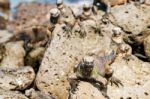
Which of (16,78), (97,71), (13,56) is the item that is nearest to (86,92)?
(97,71)

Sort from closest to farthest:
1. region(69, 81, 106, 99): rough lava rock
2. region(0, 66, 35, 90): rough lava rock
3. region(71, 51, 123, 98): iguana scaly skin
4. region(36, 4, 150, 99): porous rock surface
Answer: region(69, 81, 106, 99): rough lava rock, region(71, 51, 123, 98): iguana scaly skin, region(36, 4, 150, 99): porous rock surface, region(0, 66, 35, 90): rough lava rock

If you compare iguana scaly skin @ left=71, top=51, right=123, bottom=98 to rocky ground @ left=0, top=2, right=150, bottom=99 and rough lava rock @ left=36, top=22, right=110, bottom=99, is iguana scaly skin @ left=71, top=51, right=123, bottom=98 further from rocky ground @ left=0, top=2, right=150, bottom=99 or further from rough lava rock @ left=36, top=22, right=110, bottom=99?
rough lava rock @ left=36, top=22, right=110, bottom=99

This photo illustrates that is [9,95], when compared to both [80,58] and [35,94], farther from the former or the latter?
[80,58]

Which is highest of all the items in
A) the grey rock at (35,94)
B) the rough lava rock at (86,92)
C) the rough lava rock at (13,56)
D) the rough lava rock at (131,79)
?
the rough lava rock at (86,92)

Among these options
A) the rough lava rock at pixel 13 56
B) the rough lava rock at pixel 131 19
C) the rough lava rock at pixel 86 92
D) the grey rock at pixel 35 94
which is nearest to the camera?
the rough lava rock at pixel 86 92

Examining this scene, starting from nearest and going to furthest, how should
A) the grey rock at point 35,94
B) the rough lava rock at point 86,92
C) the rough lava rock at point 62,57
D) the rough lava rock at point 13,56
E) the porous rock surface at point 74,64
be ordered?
the rough lava rock at point 86,92 < the grey rock at point 35,94 < the porous rock surface at point 74,64 < the rough lava rock at point 62,57 < the rough lava rock at point 13,56

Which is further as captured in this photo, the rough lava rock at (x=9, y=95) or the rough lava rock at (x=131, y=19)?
the rough lava rock at (x=131, y=19)

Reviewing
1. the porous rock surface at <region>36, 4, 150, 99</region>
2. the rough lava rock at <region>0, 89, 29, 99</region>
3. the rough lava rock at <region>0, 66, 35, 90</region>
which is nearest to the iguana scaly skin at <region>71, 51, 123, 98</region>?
the porous rock surface at <region>36, 4, 150, 99</region>

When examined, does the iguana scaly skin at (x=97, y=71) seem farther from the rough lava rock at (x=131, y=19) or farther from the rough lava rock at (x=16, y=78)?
the rough lava rock at (x=131, y=19)

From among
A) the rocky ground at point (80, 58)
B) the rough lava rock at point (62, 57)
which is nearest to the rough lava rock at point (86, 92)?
the rocky ground at point (80, 58)

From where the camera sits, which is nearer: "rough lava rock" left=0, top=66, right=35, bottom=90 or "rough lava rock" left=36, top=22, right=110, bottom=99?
"rough lava rock" left=0, top=66, right=35, bottom=90
